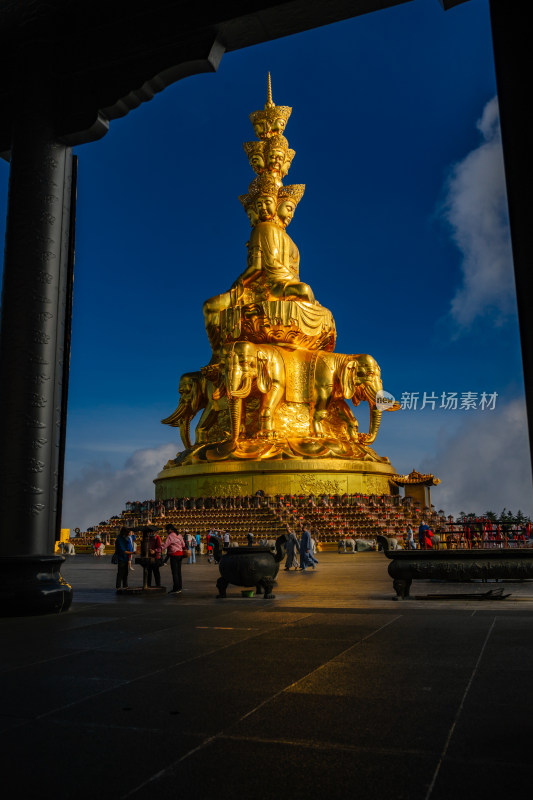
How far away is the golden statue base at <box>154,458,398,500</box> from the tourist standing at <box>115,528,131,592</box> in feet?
51.5

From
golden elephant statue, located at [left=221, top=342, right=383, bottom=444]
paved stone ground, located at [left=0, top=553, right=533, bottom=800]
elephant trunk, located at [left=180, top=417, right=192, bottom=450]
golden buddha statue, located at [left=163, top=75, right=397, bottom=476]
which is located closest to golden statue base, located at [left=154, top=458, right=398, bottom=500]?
golden buddha statue, located at [left=163, top=75, right=397, bottom=476]

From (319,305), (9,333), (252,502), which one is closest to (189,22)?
(9,333)

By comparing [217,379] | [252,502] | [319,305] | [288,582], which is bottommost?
[288,582]

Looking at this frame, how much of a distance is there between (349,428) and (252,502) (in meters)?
7.00

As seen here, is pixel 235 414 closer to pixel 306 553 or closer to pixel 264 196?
pixel 264 196

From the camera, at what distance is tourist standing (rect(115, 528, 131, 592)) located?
9336 mm

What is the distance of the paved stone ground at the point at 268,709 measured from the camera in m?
1.88

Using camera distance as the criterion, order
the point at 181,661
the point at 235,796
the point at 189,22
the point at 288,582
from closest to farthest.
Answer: the point at 235,796
the point at 181,661
the point at 189,22
the point at 288,582

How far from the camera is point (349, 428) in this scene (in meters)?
28.8

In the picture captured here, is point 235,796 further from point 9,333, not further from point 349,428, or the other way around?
point 349,428

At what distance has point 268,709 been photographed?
8.44ft

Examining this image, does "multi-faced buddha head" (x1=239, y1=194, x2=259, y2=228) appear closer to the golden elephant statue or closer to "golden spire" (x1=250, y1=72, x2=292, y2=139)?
"golden spire" (x1=250, y1=72, x2=292, y2=139)

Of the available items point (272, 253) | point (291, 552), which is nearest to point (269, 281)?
point (272, 253)

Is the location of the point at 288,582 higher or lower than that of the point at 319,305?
lower
